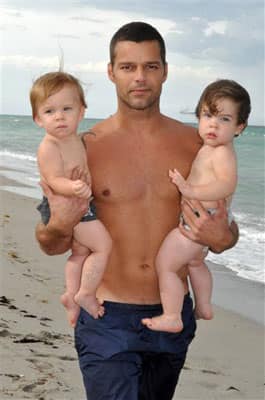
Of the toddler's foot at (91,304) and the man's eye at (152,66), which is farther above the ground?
the man's eye at (152,66)

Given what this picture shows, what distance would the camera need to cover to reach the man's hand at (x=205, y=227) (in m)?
4.19

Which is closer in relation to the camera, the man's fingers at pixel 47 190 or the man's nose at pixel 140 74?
the man's nose at pixel 140 74

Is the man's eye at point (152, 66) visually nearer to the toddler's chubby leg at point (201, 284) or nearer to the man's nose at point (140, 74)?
the man's nose at point (140, 74)

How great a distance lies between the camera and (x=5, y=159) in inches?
1209

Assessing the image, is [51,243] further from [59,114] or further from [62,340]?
[62,340]

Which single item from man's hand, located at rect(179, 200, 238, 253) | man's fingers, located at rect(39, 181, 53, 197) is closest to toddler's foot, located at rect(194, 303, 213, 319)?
man's hand, located at rect(179, 200, 238, 253)

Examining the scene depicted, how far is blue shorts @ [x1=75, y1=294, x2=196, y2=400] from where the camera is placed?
13.5ft

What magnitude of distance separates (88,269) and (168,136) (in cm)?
92

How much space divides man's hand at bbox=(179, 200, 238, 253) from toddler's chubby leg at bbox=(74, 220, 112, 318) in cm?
44

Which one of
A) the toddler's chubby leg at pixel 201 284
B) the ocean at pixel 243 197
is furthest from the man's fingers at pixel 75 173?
the ocean at pixel 243 197

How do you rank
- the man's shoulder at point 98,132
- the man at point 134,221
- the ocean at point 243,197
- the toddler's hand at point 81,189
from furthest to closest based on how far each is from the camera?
the ocean at point 243,197
the man's shoulder at point 98,132
the man at point 134,221
the toddler's hand at point 81,189

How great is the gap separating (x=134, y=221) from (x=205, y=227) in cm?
41

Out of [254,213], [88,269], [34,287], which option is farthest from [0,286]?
[254,213]

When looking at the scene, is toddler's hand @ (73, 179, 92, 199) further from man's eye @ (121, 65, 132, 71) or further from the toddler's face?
man's eye @ (121, 65, 132, 71)
